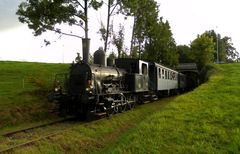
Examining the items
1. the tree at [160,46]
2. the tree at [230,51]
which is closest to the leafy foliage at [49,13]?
the tree at [160,46]

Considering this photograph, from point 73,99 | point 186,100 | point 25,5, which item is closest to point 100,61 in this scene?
point 73,99

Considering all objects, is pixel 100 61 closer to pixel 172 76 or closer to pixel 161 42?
pixel 172 76

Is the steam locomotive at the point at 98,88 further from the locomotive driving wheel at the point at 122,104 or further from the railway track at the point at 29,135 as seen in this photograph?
the railway track at the point at 29,135

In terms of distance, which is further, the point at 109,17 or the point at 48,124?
the point at 109,17

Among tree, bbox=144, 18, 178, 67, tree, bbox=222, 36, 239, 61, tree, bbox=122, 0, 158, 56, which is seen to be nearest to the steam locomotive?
tree, bbox=122, 0, 158, 56

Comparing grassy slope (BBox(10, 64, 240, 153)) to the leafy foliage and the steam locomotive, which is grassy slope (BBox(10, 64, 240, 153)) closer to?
the steam locomotive

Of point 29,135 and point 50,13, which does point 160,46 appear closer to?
point 50,13

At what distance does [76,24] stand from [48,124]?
42.1ft

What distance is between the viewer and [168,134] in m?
11.5

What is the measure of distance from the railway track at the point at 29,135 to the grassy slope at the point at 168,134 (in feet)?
1.01

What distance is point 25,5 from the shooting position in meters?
25.3

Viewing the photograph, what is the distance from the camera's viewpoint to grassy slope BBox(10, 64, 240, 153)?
10227 mm

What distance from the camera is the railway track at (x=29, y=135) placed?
38.5ft

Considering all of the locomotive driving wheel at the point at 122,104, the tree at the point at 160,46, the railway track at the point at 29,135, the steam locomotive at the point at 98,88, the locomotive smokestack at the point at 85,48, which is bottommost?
the railway track at the point at 29,135
